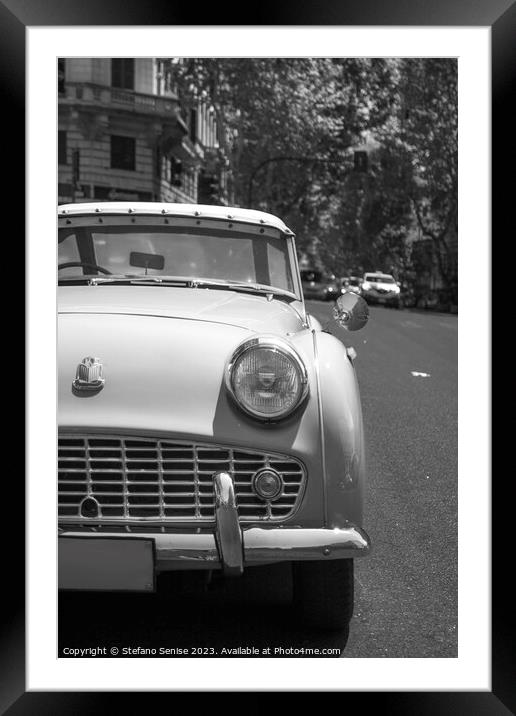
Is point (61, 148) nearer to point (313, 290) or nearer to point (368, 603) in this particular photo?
point (368, 603)

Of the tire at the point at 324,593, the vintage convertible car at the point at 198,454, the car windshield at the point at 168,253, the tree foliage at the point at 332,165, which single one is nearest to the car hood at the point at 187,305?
the vintage convertible car at the point at 198,454

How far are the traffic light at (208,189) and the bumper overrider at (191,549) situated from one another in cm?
1338

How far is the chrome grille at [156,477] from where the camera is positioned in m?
2.46

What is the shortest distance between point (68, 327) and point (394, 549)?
6.29 feet

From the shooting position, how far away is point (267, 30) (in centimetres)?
248

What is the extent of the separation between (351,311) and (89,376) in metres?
1.15

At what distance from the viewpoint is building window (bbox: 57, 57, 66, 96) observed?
261 centimetres

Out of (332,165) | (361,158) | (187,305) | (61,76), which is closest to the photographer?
(61,76)

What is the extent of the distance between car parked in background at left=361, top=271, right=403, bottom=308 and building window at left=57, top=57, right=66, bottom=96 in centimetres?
2574

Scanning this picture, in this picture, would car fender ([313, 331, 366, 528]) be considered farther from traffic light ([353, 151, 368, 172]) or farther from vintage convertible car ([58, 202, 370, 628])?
traffic light ([353, 151, 368, 172])

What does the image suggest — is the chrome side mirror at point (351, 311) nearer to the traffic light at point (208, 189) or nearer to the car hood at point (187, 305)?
the car hood at point (187, 305)

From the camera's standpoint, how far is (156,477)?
2.50 metres

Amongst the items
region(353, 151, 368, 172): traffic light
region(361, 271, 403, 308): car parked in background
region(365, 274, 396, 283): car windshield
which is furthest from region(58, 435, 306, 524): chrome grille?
region(365, 274, 396, 283): car windshield

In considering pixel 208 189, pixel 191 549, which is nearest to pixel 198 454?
pixel 191 549
